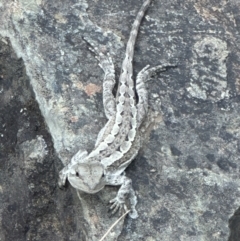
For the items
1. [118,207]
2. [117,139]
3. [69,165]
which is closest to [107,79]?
[117,139]

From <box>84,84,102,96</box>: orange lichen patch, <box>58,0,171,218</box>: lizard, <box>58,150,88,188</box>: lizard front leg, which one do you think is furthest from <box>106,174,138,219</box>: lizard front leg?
<box>84,84,102,96</box>: orange lichen patch

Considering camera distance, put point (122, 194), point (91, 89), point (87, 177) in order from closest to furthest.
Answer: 1. point (87, 177)
2. point (122, 194)
3. point (91, 89)

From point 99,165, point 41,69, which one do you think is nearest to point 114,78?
point 41,69

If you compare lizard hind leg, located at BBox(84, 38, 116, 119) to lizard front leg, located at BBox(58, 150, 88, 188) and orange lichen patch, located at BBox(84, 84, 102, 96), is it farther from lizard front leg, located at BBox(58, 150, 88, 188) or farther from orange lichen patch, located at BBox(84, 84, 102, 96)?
lizard front leg, located at BBox(58, 150, 88, 188)

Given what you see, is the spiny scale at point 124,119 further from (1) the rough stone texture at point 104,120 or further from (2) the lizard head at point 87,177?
(2) the lizard head at point 87,177

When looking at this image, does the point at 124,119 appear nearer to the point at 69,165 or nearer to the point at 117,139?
the point at 117,139

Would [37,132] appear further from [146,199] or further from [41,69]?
[146,199]
